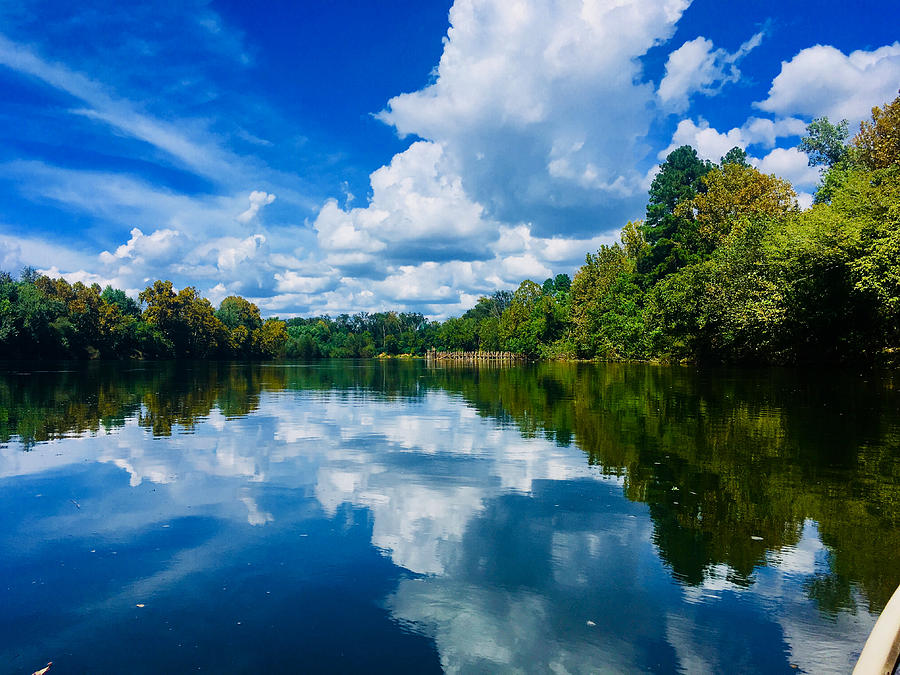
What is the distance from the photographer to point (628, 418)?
16.4m


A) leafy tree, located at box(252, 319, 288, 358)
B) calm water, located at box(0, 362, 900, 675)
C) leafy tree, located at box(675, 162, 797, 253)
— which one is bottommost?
calm water, located at box(0, 362, 900, 675)

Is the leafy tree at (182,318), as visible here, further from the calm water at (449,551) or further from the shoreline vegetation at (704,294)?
the calm water at (449,551)

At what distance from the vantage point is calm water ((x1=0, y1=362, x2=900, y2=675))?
424 cm

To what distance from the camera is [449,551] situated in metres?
6.21

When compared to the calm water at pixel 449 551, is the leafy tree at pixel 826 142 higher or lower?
higher

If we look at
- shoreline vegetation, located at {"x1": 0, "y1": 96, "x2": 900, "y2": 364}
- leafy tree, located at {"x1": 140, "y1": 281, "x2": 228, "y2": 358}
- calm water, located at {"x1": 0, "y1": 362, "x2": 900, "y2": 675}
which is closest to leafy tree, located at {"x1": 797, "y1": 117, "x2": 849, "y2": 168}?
shoreline vegetation, located at {"x1": 0, "y1": 96, "x2": 900, "y2": 364}

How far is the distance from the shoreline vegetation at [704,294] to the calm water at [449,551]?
904 inches

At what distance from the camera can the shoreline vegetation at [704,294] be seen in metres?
31.9

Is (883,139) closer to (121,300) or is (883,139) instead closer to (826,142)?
(826,142)

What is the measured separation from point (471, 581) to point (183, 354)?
12209 centimetres

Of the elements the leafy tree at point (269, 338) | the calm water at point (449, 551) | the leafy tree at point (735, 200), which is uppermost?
the leafy tree at point (735, 200)

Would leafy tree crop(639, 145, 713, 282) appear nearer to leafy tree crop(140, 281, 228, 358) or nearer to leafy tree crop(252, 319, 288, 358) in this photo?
leafy tree crop(140, 281, 228, 358)

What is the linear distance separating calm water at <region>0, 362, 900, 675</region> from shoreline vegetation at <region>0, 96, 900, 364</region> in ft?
75.4

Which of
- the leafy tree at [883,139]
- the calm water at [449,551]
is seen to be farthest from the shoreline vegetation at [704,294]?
the calm water at [449,551]
